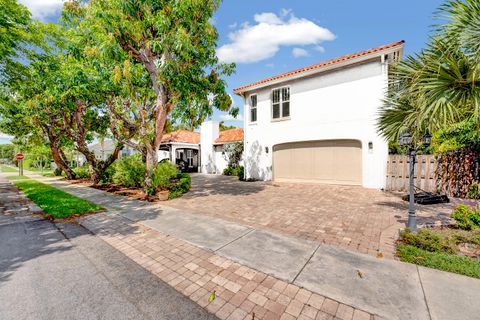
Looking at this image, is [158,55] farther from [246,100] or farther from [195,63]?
[246,100]

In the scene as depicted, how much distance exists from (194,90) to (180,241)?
6.57 m

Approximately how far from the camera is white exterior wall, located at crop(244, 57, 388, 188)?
10.1m

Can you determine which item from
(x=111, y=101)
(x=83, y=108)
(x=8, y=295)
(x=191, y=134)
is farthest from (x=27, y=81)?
(x=191, y=134)

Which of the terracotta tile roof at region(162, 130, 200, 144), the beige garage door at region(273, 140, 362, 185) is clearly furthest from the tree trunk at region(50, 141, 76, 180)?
the beige garage door at region(273, 140, 362, 185)

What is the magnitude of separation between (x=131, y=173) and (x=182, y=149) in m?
12.8

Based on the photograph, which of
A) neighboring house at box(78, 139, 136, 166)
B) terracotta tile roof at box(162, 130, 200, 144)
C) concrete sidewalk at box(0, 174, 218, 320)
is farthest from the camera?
neighboring house at box(78, 139, 136, 166)

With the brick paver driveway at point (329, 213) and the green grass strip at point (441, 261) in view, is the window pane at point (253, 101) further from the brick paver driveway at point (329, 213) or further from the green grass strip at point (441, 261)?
the green grass strip at point (441, 261)

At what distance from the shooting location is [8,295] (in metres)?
2.76

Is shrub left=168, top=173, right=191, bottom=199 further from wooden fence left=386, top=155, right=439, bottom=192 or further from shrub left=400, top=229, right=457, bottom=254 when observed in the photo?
wooden fence left=386, top=155, right=439, bottom=192

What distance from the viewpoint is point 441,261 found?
11.1 feet

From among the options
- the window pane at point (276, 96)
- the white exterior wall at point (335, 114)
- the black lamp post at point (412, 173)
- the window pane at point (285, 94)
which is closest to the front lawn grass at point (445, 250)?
the black lamp post at point (412, 173)

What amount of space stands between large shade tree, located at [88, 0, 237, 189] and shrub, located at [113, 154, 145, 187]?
192cm

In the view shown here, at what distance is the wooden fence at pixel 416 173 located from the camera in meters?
8.78

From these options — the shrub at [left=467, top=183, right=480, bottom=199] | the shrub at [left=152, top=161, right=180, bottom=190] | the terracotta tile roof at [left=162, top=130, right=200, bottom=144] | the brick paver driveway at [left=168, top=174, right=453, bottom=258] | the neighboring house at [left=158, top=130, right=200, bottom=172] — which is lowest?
the brick paver driveway at [left=168, top=174, right=453, bottom=258]
